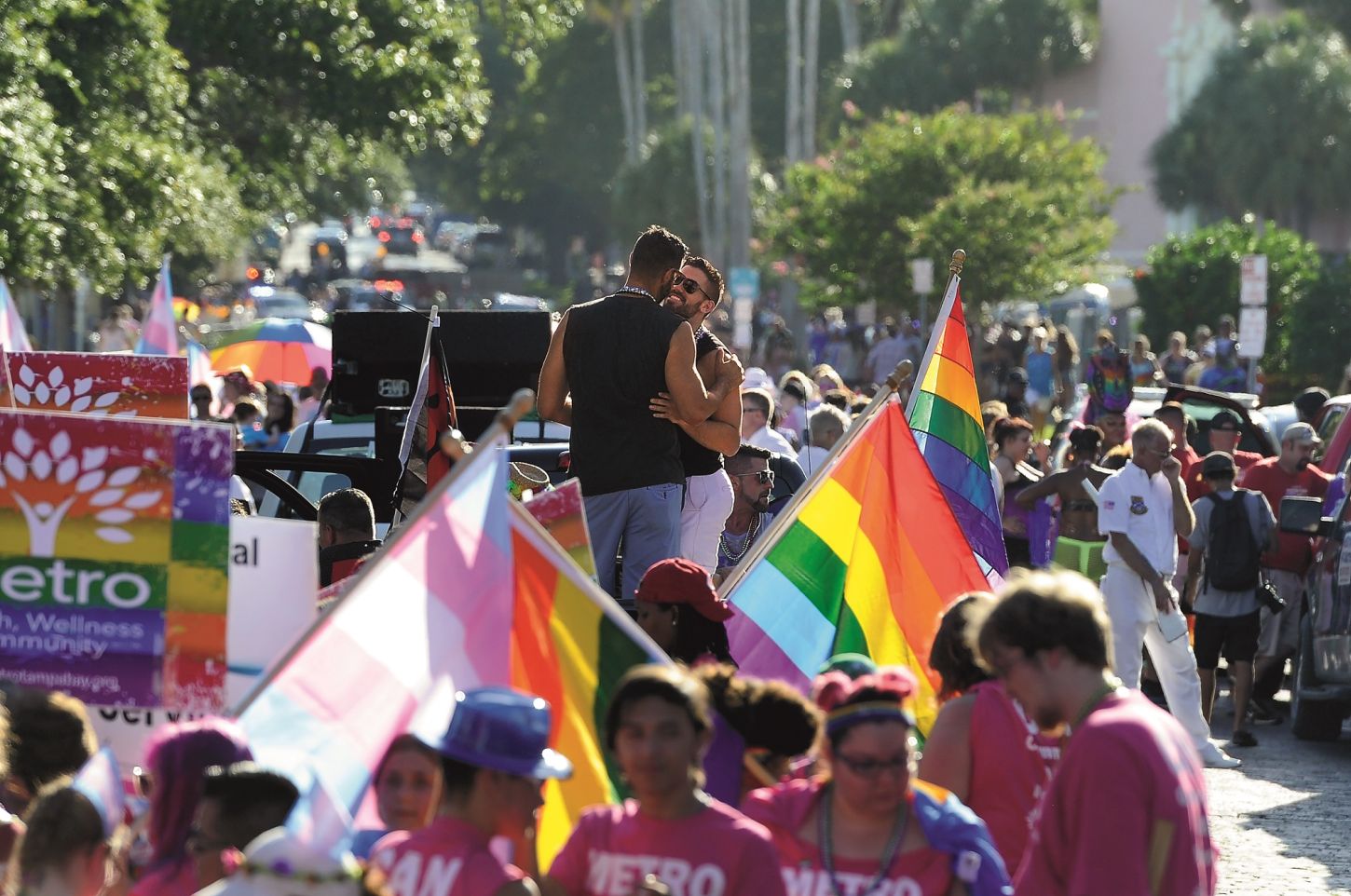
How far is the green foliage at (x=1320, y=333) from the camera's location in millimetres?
32688

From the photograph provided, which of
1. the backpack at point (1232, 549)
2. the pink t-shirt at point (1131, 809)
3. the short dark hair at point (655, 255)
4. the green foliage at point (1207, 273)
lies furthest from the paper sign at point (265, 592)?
the green foliage at point (1207, 273)

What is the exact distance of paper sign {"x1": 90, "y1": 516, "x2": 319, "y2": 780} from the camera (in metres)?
5.47

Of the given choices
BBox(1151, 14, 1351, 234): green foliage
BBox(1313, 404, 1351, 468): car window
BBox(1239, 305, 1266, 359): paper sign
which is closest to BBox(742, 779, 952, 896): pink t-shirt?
BBox(1313, 404, 1351, 468): car window

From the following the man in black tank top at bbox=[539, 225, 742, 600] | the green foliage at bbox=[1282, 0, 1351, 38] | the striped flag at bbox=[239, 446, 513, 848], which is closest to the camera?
the striped flag at bbox=[239, 446, 513, 848]

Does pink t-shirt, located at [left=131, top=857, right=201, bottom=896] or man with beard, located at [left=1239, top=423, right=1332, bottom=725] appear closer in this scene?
pink t-shirt, located at [left=131, top=857, right=201, bottom=896]

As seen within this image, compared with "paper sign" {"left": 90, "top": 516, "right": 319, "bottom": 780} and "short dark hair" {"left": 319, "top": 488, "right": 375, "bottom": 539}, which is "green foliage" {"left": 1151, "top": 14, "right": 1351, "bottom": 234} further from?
"paper sign" {"left": 90, "top": 516, "right": 319, "bottom": 780}

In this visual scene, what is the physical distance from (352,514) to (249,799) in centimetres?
505

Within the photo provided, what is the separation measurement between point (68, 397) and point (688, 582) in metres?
3.83

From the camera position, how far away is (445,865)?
13.8 feet

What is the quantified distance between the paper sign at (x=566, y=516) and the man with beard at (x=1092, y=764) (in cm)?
205

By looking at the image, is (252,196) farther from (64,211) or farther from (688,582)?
(688,582)

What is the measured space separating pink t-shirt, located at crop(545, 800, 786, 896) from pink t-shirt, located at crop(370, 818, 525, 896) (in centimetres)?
17

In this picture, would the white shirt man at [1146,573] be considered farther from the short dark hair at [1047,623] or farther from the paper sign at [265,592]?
the short dark hair at [1047,623]

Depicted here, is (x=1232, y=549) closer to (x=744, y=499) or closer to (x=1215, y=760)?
(x=1215, y=760)
